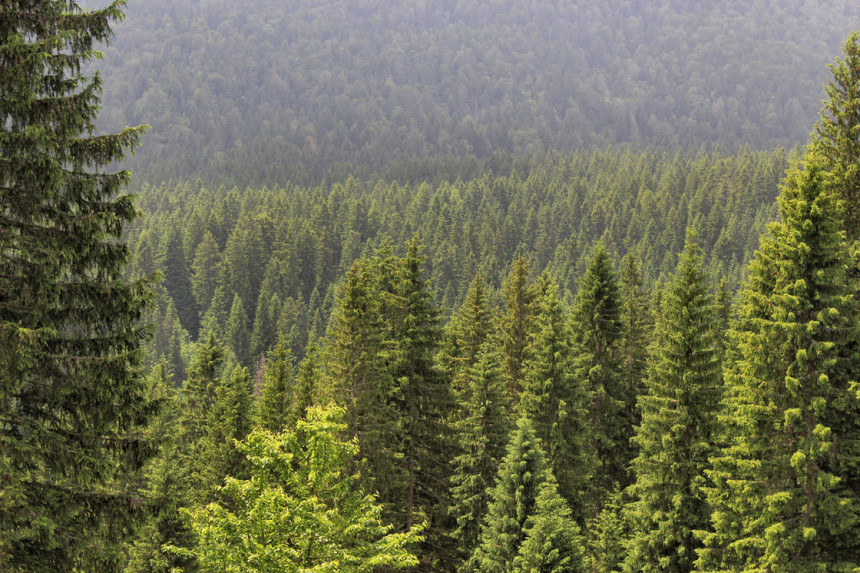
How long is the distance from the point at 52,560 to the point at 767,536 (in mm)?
16434

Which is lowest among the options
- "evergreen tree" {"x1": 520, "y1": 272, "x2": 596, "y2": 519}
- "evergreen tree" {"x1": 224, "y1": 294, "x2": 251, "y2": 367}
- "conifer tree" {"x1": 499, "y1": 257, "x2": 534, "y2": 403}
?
"evergreen tree" {"x1": 520, "y1": 272, "x2": 596, "y2": 519}

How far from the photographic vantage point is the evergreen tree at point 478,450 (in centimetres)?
2839

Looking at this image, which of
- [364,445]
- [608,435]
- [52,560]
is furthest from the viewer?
[608,435]

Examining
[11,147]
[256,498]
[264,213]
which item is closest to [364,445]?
[256,498]

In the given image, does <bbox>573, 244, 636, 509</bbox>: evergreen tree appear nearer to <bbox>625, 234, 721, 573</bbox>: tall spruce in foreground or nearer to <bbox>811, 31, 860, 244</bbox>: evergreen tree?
<bbox>625, 234, 721, 573</bbox>: tall spruce in foreground

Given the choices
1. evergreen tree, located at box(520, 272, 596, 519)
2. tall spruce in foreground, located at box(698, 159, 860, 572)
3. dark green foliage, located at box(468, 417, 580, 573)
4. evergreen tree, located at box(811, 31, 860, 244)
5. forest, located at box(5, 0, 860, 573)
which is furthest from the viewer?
evergreen tree, located at box(520, 272, 596, 519)

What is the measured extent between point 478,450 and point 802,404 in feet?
48.3

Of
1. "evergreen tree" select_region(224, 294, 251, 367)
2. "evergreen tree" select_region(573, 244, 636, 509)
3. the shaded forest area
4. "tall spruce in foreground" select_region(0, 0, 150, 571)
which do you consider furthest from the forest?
the shaded forest area

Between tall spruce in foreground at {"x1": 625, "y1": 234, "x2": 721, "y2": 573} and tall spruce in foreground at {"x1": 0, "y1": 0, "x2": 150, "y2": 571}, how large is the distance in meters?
17.7

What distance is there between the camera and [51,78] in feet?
36.9

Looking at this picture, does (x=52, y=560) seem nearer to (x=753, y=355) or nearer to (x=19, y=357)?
(x=19, y=357)

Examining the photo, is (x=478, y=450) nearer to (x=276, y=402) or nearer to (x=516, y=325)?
(x=516, y=325)

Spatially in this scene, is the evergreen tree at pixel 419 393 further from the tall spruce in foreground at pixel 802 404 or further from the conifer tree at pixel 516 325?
the tall spruce in foreground at pixel 802 404

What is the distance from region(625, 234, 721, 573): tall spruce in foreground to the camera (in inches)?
878
